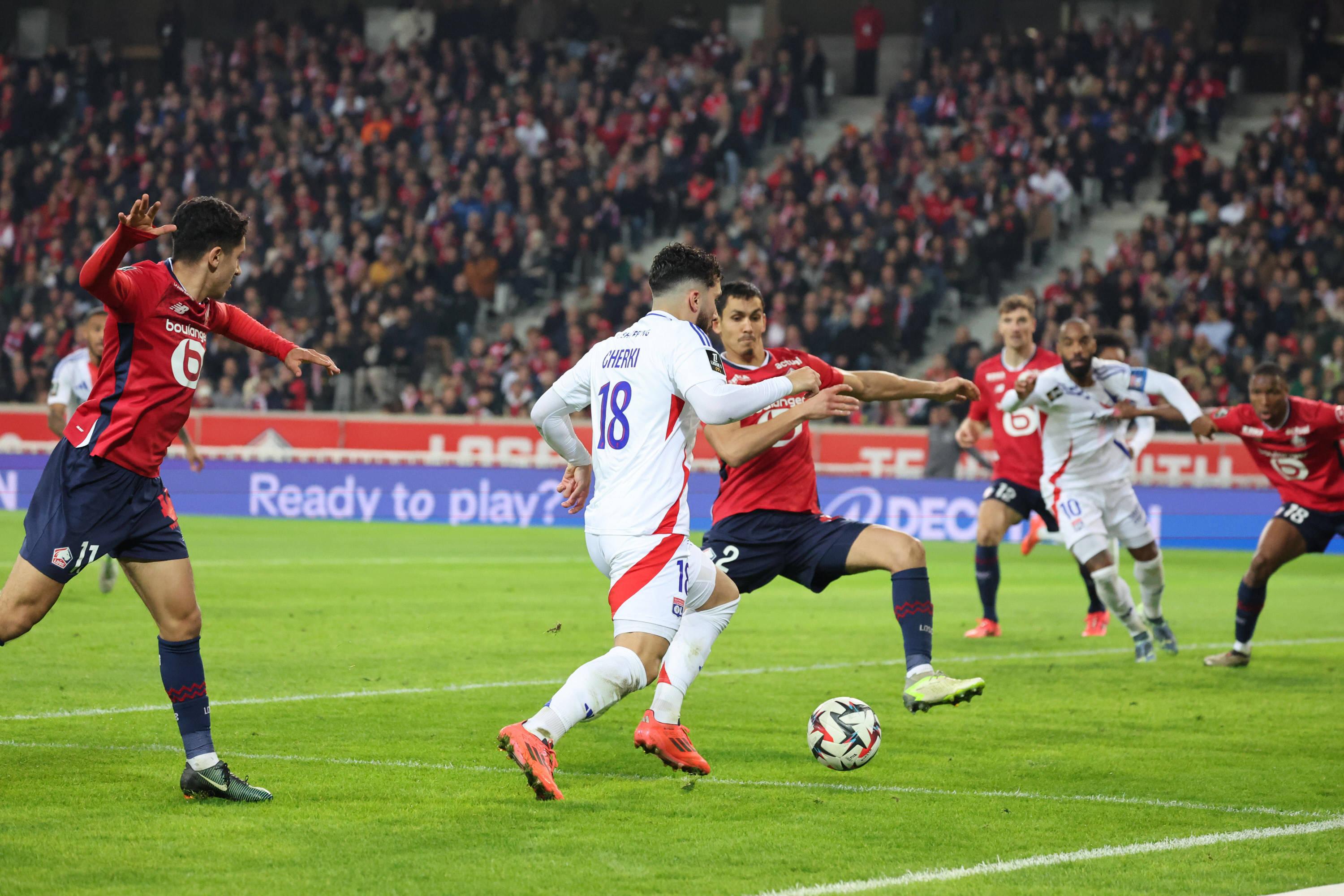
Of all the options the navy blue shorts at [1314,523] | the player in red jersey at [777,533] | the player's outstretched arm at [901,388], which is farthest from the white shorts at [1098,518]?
the player's outstretched arm at [901,388]

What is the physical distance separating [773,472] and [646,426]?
1914 millimetres

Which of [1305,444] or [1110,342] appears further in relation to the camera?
[1110,342]

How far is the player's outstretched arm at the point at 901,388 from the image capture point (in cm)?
Result: 734

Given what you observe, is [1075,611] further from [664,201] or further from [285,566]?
[664,201]

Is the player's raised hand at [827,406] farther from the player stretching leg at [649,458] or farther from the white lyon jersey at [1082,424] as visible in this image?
the white lyon jersey at [1082,424]

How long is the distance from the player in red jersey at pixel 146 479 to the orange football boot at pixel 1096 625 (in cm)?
818

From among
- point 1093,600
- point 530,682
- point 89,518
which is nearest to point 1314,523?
point 1093,600

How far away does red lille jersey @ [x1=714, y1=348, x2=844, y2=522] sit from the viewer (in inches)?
319

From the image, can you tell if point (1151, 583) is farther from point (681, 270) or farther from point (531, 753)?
point (531, 753)

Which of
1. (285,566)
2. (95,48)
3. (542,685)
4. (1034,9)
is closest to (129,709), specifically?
(542,685)

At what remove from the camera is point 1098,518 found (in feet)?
38.5

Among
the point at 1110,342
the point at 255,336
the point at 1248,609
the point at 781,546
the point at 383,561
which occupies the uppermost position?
the point at 255,336

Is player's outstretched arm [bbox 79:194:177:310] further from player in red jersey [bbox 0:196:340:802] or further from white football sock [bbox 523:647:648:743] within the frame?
white football sock [bbox 523:647:648:743]

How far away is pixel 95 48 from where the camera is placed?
37781 mm
